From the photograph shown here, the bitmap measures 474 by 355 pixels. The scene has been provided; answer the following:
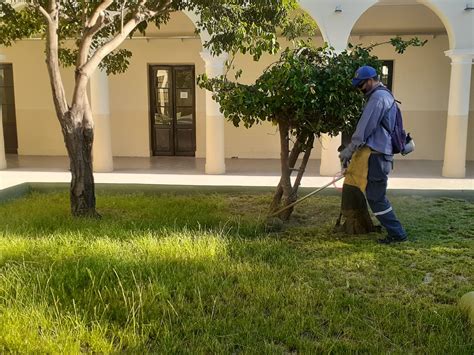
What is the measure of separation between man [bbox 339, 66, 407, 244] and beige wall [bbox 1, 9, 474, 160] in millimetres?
6951

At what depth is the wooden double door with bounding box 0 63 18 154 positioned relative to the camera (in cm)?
1324

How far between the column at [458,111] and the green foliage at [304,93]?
4364 mm

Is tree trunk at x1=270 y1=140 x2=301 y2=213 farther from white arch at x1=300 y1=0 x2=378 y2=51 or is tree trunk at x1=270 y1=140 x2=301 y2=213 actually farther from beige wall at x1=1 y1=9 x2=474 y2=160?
beige wall at x1=1 y1=9 x2=474 y2=160

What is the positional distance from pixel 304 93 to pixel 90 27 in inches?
110

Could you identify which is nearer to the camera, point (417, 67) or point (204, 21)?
point (204, 21)

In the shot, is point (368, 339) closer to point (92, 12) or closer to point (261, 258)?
point (261, 258)

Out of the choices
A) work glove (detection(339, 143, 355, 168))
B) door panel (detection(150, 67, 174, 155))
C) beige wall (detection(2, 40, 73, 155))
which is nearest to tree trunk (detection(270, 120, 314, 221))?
work glove (detection(339, 143, 355, 168))

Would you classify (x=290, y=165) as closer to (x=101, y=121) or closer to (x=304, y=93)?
(x=304, y=93)

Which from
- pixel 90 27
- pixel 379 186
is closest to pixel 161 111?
pixel 90 27

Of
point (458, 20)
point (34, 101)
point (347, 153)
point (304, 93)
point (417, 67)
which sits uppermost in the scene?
point (458, 20)

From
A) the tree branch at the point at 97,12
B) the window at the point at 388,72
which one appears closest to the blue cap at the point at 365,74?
the tree branch at the point at 97,12

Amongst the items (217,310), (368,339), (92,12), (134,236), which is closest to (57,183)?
(92,12)

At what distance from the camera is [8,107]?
13359mm

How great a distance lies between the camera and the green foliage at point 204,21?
18.5ft
